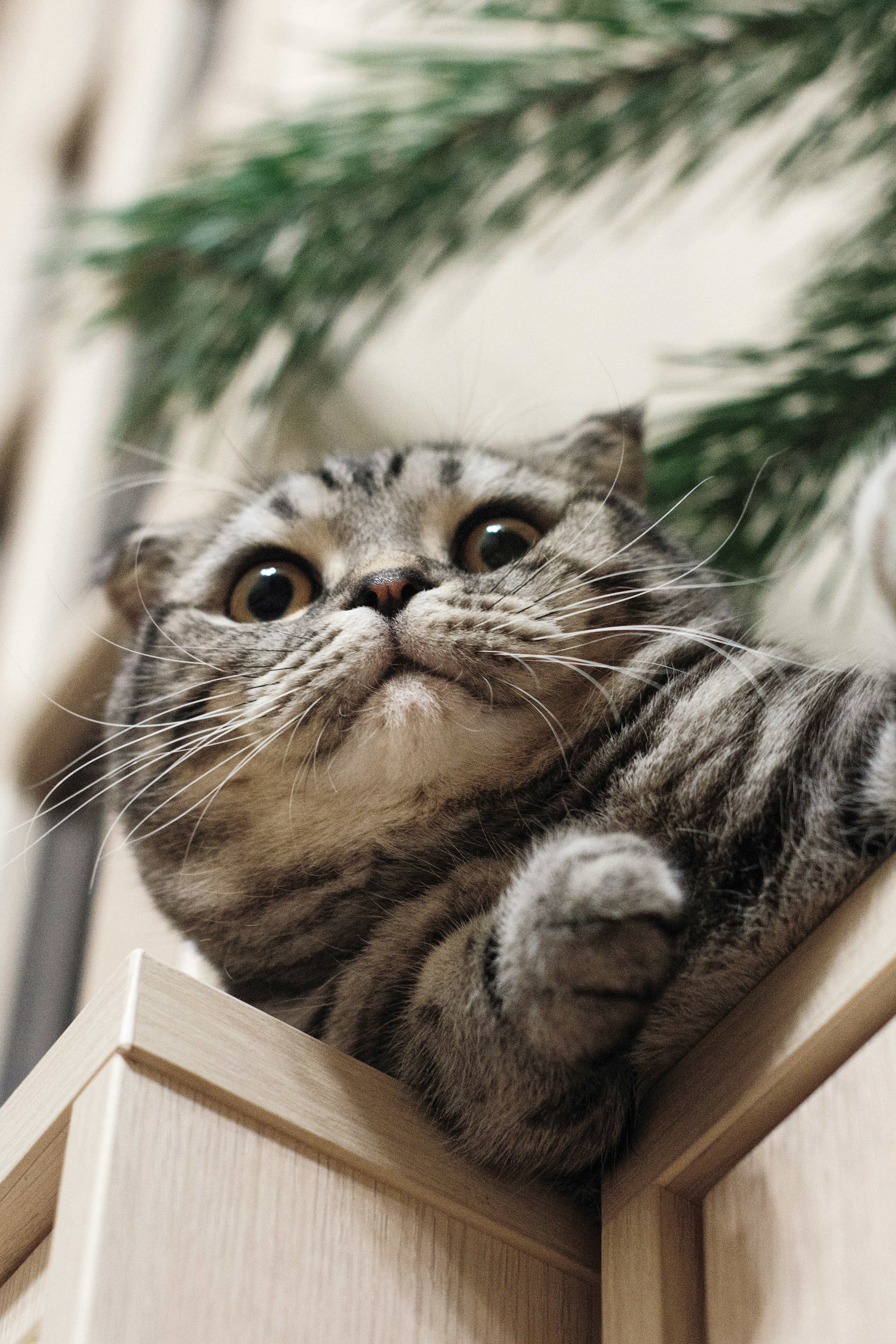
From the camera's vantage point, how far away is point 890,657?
0.51m

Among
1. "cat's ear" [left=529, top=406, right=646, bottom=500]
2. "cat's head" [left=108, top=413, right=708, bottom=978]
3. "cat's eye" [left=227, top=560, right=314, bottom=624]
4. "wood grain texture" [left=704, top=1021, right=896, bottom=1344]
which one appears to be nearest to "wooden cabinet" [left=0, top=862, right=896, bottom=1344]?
"wood grain texture" [left=704, top=1021, right=896, bottom=1344]

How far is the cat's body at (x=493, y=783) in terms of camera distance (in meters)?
0.49

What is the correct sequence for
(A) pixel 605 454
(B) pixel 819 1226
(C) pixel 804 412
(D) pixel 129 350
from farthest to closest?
1. (D) pixel 129 350
2. (A) pixel 605 454
3. (C) pixel 804 412
4. (B) pixel 819 1226

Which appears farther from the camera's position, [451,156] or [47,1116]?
[451,156]

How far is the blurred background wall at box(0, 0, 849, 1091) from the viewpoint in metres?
1.01

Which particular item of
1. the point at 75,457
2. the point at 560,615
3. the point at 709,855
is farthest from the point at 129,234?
the point at 75,457

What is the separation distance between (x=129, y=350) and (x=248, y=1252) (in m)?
1.01

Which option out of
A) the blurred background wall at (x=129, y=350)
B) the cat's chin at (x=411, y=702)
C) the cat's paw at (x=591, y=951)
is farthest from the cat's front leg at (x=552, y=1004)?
the blurred background wall at (x=129, y=350)

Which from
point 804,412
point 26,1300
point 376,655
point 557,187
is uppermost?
point 557,187

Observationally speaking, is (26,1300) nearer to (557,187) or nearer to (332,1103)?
(332,1103)

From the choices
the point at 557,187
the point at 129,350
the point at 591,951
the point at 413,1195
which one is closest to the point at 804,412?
the point at 557,187

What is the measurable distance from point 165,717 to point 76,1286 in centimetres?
42

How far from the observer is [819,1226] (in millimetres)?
401

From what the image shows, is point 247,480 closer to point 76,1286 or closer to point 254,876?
point 254,876
